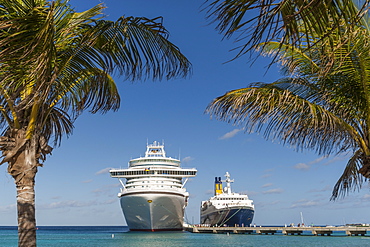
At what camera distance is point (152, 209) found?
2111 inches

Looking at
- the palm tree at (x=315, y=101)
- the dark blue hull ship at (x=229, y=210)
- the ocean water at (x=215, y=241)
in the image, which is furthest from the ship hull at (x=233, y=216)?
the palm tree at (x=315, y=101)

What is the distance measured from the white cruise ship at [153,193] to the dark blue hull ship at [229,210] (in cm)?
1237

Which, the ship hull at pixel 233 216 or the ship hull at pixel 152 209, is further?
the ship hull at pixel 233 216

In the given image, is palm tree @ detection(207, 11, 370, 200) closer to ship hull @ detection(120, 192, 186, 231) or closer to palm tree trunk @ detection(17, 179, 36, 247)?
palm tree trunk @ detection(17, 179, 36, 247)

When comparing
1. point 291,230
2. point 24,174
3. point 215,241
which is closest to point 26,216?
point 24,174

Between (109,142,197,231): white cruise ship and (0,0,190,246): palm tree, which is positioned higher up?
(109,142,197,231): white cruise ship

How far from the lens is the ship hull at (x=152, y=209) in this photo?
174 ft

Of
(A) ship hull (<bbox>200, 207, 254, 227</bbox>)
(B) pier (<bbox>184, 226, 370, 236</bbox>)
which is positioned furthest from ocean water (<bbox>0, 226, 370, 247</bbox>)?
(A) ship hull (<bbox>200, 207, 254, 227</bbox>)

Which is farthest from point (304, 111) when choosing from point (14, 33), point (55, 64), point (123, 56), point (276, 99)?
point (14, 33)

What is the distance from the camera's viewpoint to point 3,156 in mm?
5809

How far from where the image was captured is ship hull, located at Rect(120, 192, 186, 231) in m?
53.1

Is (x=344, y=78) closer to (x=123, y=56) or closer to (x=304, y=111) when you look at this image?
(x=304, y=111)

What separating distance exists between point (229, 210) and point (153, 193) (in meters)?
21.5

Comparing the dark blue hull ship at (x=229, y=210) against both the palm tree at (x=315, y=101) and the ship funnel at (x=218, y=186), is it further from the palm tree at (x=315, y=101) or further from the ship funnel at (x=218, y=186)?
the palm tree at (x=315, y=101)
